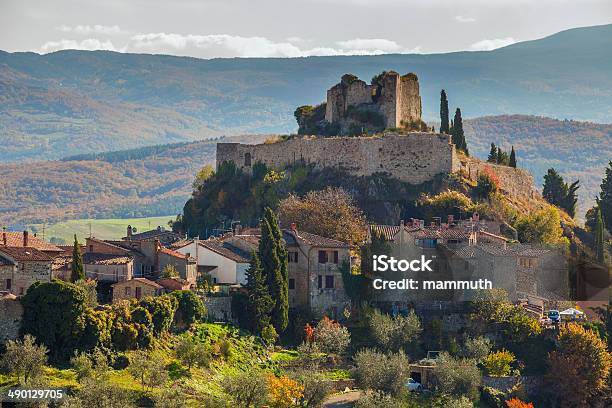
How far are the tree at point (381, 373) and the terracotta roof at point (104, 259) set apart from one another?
15276 millimetres

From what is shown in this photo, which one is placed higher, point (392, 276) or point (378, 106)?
point (378, 106)

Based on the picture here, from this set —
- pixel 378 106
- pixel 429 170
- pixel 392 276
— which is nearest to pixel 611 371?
pixel 392 276

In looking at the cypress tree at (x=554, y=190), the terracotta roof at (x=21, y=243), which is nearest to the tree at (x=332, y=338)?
the terracotta roof at (x=21, y=243)

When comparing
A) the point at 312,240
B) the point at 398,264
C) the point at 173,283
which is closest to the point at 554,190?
the point at 398,264

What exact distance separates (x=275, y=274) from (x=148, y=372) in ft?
52.2

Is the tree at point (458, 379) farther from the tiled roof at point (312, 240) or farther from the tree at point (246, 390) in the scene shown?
the tiled roof at point (312, 240)

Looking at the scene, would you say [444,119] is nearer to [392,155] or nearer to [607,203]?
[392,155]

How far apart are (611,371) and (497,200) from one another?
2523cm

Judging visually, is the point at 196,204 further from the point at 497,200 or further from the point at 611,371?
the point at 611,371

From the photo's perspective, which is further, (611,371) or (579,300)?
(579,300)

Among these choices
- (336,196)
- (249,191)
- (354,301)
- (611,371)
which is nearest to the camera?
(611,371)

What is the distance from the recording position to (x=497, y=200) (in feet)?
337

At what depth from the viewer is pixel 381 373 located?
73125 millimetres

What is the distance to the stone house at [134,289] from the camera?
77625mm
